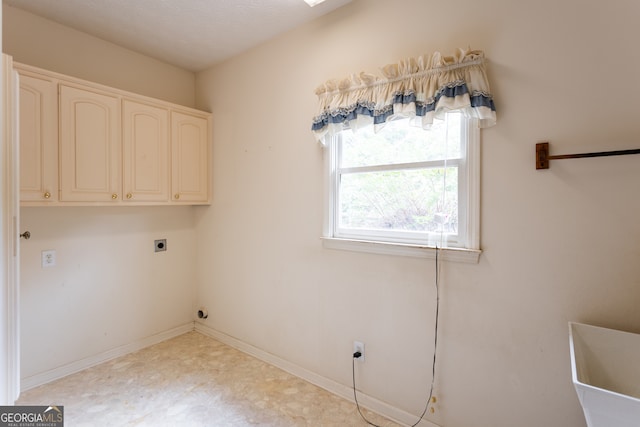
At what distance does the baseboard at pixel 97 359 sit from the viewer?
2.25 m

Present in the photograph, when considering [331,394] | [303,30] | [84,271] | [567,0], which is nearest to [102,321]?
[84,271]

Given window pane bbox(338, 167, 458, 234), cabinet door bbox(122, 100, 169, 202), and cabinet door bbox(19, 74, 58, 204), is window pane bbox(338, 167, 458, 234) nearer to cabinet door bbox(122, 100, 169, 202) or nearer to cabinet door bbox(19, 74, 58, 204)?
cabinet door bbox(122, 100, 169, 202)

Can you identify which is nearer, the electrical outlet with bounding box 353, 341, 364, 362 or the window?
the window

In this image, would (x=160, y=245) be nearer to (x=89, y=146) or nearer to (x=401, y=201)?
(x=89, y=146)

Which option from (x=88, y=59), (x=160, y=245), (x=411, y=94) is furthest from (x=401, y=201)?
(x=88, y=59)

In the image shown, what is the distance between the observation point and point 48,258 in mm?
2312

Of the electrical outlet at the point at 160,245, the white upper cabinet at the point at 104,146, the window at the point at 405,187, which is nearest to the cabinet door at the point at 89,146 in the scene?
the white upper cabinet at the point at 104,146

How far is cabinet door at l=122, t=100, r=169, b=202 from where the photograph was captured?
2482 mm

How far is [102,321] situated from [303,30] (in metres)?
2.93

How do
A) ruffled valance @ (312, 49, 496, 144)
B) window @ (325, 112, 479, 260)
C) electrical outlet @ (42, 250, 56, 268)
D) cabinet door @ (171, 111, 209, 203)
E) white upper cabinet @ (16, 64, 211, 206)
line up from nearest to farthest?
ruffled valance @ (312, 49, 496, 144), window @ (325, 112, 479, 260), white upper cabinet @ (16, 64, 211, 206), electrical outlet @ (42, 250, 56, 268), cabinet door @ (171, 111, 209, 203)

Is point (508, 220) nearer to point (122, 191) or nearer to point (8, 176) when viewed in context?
point (8, 176)

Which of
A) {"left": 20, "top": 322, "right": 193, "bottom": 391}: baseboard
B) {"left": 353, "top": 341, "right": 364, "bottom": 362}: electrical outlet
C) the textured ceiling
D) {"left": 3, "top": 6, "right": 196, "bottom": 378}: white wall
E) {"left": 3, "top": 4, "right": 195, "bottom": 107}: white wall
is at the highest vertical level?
the textured ceiling

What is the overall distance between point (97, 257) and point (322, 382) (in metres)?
2.12

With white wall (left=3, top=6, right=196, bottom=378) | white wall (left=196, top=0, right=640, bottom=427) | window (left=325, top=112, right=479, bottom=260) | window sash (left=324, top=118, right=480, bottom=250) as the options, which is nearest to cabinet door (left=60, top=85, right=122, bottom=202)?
white wall (left=3, top=6, right=196, bottom=378)
